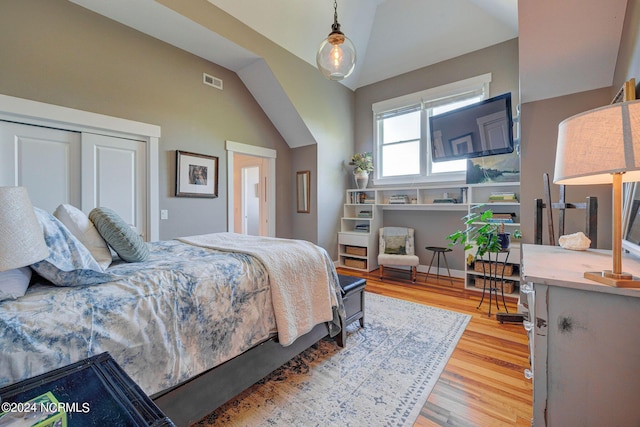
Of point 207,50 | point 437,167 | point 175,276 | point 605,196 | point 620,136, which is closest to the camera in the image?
point 620,136

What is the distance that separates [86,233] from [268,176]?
10.2 ft

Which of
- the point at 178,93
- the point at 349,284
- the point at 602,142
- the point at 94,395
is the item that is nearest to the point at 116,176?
the point at 178,93

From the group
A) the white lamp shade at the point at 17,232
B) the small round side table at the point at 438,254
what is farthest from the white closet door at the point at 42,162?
the small round side table at the point at 438,254

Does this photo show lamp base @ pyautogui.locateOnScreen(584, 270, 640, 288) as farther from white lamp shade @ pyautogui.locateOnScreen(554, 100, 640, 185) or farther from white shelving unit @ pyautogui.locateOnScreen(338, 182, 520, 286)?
white shelving unit @ pyautogui.locateOnScreen(338, 182, 520, 286)

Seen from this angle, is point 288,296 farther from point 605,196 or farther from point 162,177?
point 605,196

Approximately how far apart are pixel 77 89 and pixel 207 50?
4.80 feet

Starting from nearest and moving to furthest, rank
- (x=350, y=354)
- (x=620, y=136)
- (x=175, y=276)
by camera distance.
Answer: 1. (x=620, y=136)
2. (x=175, y=276)
3. (x=350, y=354)

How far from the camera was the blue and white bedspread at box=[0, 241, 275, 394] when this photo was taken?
870 mm

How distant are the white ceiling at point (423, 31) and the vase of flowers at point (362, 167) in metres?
1.40

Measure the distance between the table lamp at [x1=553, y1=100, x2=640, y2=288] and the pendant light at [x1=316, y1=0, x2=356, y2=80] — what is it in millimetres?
1535

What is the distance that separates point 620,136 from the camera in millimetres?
848

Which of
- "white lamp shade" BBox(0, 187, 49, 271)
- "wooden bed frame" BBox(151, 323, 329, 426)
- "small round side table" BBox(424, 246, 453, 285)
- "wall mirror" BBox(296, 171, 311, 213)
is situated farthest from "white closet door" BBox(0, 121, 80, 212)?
"small round side table" BBox(424, 246, 453, 285)

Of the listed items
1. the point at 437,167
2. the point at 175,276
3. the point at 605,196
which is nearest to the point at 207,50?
the point at 175,276

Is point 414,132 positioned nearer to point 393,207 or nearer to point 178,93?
point 393,207
